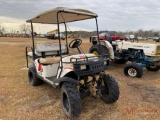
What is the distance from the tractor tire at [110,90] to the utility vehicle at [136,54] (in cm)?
236

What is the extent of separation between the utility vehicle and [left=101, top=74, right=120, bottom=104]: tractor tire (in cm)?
236

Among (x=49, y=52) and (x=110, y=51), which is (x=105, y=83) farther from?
(x=110, y=51)

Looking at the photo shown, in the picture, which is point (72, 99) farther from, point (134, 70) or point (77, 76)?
point (134, 70)

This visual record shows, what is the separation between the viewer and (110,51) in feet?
23.7

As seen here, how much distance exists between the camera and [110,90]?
3.76 m

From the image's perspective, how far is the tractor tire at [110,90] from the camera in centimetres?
375

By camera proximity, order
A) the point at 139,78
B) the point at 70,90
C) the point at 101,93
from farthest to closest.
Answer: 1. the point at 139,78
2. the point at 101,93
3. the point at 70,90

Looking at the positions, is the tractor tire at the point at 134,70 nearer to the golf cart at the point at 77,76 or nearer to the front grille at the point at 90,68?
the golf cart at the point at 77,76

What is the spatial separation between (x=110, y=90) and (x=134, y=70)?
2894 millimetres

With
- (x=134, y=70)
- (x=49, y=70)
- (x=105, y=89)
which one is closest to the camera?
(x=105, y=89)

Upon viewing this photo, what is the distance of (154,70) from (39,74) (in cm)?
509

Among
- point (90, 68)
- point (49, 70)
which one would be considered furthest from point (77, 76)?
point (49, 70)

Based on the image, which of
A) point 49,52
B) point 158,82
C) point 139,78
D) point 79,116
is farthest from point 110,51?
point 79,116

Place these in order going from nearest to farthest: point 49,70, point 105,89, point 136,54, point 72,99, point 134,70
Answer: point 72,99 < point 105,89 < point 49,70 < point 134,70 < point 136,54
